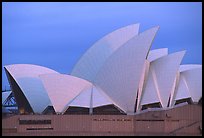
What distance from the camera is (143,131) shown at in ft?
106

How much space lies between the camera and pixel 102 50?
38.8 m

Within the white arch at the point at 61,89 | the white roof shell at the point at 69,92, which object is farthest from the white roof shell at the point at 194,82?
the white arch at the point at 61,89

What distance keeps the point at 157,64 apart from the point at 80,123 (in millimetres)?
8353

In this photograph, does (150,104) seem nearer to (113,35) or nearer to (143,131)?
(143,131)

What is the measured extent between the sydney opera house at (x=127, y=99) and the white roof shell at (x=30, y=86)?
8.72ft

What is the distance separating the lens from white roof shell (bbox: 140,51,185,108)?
109 feet

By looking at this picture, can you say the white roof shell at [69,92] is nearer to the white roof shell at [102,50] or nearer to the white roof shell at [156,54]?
the white roof shell at [102,50]

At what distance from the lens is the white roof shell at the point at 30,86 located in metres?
37.0

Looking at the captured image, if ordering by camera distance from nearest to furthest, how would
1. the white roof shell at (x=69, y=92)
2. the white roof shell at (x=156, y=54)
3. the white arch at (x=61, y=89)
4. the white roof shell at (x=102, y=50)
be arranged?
the white roof shell at (x=69, y=92)
the white arch at (x=61, y=89)
the white roof shell at (x=156, y=54)
the white roof shell at (x=102, y=50)

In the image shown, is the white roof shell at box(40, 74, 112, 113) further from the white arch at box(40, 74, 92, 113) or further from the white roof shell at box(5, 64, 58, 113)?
the white roof shell at box(5, 64, 58, 113)

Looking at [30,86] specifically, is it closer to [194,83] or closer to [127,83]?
[127,83]

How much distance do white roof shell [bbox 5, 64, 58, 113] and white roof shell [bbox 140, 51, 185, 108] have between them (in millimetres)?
9961

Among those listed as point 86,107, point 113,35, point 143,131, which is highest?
point 113,35

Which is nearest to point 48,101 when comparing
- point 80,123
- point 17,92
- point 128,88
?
point 17,92
